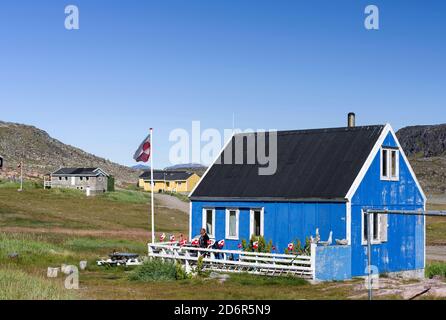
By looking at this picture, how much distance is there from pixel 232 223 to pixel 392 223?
6.96 meters

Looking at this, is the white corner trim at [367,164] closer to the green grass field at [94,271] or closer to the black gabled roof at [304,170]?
the black gabled roof at [304,170]

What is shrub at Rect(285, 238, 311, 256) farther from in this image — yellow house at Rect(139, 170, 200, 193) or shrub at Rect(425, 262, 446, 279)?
yellow house at Rect(139, 170, 200, 193)

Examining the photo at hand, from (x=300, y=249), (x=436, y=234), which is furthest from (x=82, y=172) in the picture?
(x=300, y=249)

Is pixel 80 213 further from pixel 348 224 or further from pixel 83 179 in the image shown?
pixel 348 224

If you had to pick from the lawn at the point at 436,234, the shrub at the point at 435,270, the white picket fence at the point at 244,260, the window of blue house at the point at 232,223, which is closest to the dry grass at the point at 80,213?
the window of blue house at the point at 232,223

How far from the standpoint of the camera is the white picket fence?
24.3 metres

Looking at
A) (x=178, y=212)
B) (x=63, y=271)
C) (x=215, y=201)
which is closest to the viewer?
(x=63, y=271)

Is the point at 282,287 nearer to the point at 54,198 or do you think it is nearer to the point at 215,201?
the point at 215,201

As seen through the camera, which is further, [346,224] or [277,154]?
[277,154]

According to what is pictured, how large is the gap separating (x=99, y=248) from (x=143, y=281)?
14.5m

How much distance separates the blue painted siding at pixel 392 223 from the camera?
86.9ft

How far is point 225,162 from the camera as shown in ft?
109

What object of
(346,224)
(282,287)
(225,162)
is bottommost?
(282,287)
